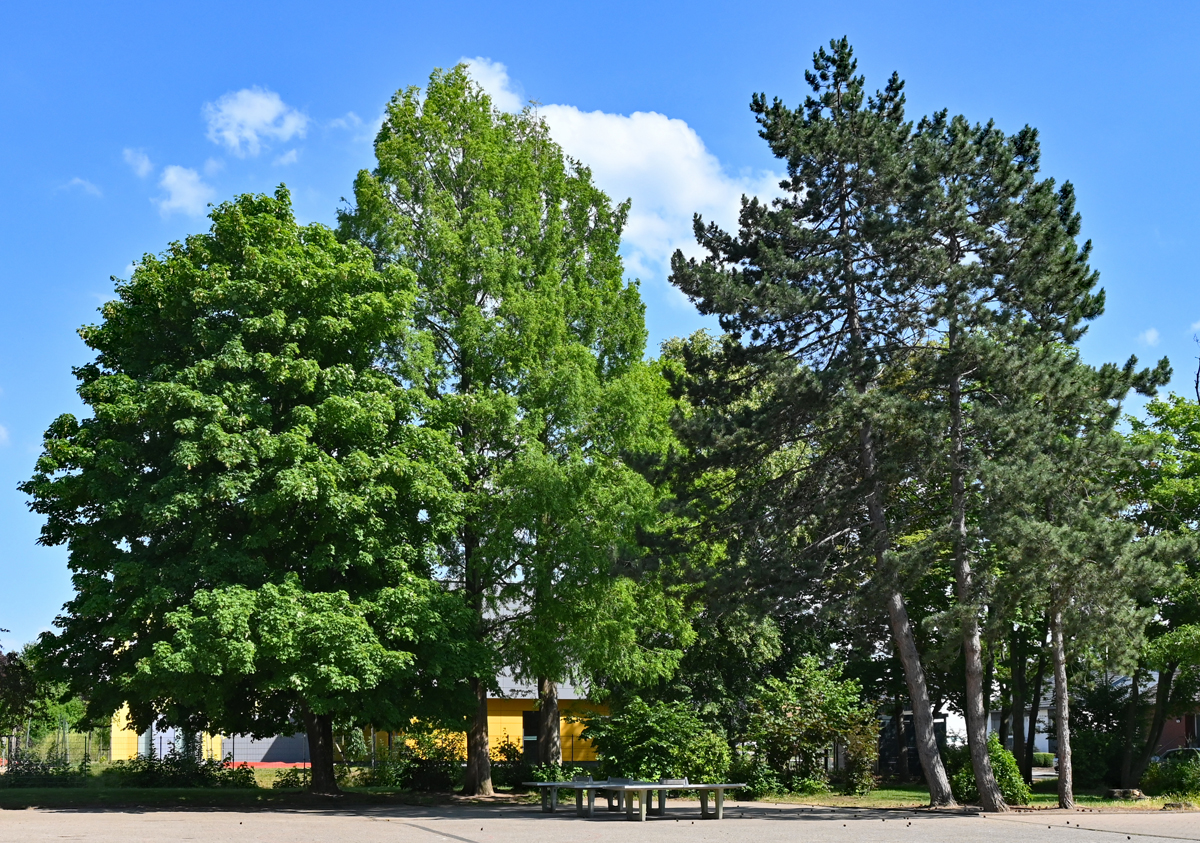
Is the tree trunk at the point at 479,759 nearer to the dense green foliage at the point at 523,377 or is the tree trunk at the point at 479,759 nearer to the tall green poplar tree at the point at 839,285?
the dense green foliage at the point at 523,377

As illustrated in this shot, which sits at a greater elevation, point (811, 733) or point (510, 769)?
point (811, 733)

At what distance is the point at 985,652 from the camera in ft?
73.8

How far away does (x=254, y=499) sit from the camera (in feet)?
67.4

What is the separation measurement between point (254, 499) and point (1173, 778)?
21.1 m

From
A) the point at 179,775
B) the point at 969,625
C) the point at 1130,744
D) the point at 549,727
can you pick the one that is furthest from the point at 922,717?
the point at 179,775

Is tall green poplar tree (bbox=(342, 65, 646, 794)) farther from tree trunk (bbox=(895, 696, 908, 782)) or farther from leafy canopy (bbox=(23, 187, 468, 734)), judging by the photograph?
tree trunk (bbox=(895, 696, 908, 782))

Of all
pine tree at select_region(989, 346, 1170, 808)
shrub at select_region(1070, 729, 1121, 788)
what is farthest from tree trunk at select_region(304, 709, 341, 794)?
shrub at select_region(1070, 729, 1121, 788)

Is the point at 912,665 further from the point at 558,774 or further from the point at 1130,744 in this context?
the point at 1130,744

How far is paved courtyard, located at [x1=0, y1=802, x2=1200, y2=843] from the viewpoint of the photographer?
14289 mm

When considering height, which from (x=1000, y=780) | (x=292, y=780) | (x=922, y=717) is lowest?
(x=292, y=780)

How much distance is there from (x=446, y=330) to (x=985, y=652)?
1382cm

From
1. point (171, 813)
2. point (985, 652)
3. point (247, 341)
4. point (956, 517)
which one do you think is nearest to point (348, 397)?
point (247, 341)

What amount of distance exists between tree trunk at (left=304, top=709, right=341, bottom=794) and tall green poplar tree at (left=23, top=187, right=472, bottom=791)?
14 cm

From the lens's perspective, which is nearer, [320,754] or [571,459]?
[571,459]
